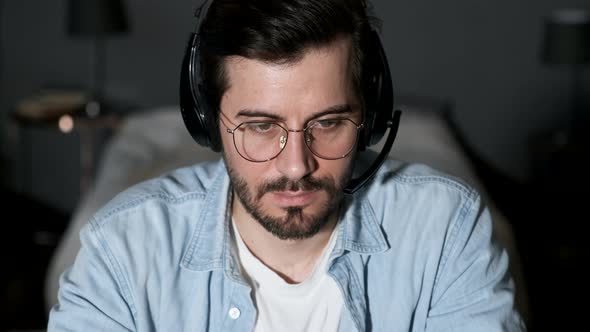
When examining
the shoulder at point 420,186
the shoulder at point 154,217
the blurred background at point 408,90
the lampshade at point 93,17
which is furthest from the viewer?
the blurred background at point 408,90

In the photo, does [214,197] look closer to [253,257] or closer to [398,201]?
[253,257]

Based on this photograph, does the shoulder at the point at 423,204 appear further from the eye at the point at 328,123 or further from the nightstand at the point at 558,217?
the nightstand at the point at 558,217

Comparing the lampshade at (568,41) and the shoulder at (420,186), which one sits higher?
the lampshade at (568,41)

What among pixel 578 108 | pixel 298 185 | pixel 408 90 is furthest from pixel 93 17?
pixel 298 185

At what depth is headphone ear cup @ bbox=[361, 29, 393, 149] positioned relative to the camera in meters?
1.26

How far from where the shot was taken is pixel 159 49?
11.9 feet

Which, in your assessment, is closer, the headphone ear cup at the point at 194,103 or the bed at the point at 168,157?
the headphone ear cup at the point at 194,103

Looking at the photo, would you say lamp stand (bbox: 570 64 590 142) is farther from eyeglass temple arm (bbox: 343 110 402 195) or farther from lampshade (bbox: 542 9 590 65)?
eyeglass temple arm (bbox: 343 110 402 195)

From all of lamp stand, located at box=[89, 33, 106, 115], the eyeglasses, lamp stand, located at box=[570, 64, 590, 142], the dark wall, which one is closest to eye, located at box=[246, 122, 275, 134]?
the eyeglasses

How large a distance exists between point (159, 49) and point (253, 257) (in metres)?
2.40

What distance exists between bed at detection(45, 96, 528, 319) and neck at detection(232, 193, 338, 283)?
0.73 m

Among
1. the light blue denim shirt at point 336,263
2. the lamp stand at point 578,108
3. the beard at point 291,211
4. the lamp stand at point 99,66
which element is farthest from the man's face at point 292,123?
the lamp stand at point 578,108

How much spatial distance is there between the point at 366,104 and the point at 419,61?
7.91ft

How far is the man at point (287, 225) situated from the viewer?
47.9 inches
